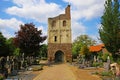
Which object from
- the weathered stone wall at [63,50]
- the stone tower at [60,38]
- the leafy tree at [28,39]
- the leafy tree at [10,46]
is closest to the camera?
the leafy tree at [28,39]

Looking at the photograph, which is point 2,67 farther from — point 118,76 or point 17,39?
point 17,39

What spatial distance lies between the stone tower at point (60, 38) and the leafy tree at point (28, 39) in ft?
40.1

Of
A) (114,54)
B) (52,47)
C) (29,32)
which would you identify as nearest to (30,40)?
(29,32)

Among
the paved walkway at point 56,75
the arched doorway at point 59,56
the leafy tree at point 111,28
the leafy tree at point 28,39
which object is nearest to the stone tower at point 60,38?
the arched doorway at point 59,56

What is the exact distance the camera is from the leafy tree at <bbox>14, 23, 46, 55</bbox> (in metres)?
53.7

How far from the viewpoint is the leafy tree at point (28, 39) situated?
53719mm

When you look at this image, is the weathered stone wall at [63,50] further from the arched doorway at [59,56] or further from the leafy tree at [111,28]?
the leafy tree at [111,28]

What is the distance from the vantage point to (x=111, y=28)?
3506cm

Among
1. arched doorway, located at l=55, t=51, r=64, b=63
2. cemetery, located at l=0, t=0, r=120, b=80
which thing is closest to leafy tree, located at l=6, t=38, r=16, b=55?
cemetery, located at l=0, t=0, r=120, b=80

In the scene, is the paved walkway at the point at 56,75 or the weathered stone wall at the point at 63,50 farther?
the weathered stone wall at the point at 63,50

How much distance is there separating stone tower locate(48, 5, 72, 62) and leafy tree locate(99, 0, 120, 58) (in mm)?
31830

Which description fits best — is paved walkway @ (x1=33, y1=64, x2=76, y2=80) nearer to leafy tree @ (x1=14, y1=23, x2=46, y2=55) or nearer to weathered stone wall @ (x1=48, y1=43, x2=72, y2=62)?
leafy tree @ (x1=14, y1=23, x2=46, y2=55)

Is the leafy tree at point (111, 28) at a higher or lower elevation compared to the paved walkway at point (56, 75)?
higher

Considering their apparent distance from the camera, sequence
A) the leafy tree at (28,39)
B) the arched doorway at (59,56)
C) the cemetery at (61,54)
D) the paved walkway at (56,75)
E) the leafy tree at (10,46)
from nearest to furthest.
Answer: the paved walkway at (56,75) → the cemetery at (61,54) → the leafy tree at (28,39) → the leafy tree at (10,46) → the arched doorway at (59,56)
